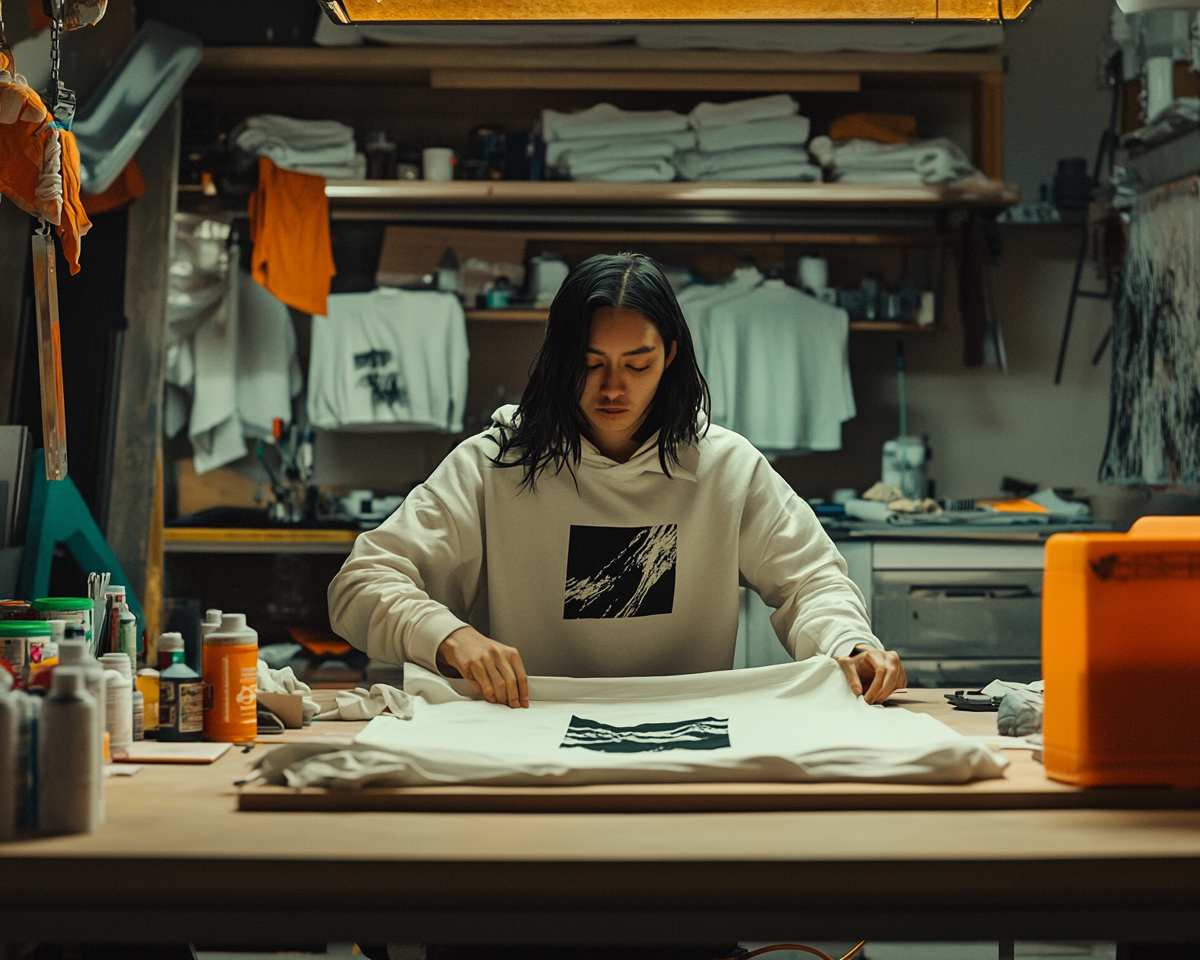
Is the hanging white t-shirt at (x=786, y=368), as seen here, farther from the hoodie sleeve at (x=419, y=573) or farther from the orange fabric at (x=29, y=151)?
the orange fabric at (x=29, y=151)

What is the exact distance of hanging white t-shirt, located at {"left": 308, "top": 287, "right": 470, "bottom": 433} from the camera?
3.70 m

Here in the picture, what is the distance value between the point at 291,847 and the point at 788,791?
1.44ft

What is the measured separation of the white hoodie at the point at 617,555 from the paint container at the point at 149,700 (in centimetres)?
35

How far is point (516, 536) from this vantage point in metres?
1.70

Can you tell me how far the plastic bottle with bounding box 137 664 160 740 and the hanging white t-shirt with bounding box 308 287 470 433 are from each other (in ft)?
7.80

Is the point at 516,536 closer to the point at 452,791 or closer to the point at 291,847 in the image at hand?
the point at 452,791

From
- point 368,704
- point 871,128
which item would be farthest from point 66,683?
point 871,128

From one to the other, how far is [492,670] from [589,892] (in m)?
0.50

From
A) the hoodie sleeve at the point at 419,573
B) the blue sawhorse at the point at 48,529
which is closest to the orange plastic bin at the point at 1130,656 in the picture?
the hoodie sleeve at the point at 419,573

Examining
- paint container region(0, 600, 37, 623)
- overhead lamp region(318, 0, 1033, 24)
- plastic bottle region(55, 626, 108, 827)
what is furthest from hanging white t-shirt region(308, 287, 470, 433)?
plastic bottle region(55, 626, 108, 827)

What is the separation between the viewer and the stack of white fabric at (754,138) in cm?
365

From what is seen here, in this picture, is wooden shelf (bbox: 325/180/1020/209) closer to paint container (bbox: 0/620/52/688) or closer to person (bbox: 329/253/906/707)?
person (bbox: 329/253/906/707)

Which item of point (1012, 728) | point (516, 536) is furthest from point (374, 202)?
point (1012, 728)

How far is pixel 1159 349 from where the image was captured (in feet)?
10.4
